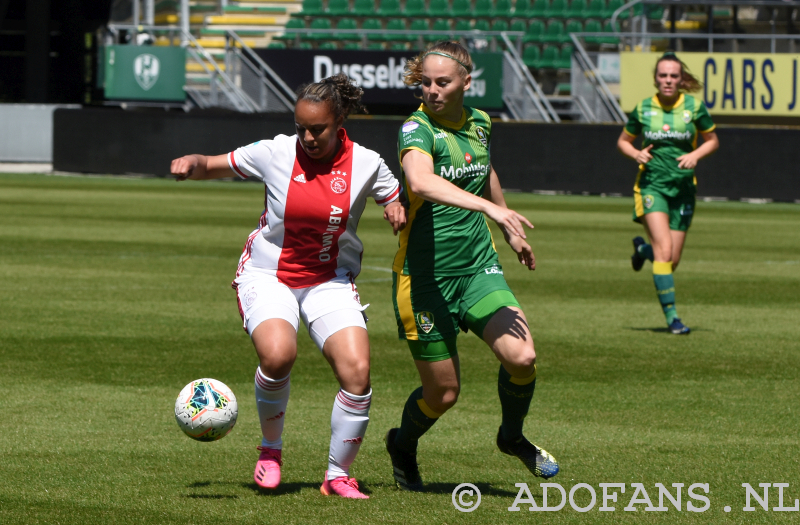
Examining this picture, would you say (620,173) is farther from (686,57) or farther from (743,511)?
(743,511)

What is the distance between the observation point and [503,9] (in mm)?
35469

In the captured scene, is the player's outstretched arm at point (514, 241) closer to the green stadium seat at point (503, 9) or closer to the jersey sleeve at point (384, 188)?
the jersey sleeve at point (384, 188)

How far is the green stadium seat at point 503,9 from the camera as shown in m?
35.2

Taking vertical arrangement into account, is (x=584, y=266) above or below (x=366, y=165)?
below

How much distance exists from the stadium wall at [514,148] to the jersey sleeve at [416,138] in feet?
68.1

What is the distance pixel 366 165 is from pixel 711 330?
234 inches

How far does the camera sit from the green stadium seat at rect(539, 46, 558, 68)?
3244 centimetres

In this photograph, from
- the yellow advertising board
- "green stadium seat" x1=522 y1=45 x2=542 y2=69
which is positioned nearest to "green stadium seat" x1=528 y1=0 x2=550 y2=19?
"green stadium seat" x1=522 y1=45 x2=542 y2=69

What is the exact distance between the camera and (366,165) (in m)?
5.43

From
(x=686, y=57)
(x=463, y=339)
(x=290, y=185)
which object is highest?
(x=686, y=57)

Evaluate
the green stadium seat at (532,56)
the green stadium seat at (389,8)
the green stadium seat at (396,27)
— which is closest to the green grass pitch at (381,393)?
the green stadium seat at (532,56)

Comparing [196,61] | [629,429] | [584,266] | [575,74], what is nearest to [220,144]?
[196,61]

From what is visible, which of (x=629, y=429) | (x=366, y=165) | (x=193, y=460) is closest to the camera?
(x=366, y=165)

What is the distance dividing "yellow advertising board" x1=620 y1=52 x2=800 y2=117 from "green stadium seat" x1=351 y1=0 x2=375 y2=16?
34.3 feet
